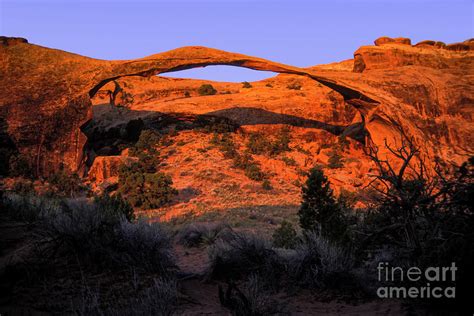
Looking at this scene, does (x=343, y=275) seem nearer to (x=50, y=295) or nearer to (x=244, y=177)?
(x=50, y=295)

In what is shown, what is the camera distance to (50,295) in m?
4.75

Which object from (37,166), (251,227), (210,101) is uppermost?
(210,101)

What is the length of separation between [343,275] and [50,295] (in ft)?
12.5

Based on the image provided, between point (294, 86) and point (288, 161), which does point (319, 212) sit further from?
point (294, 86)

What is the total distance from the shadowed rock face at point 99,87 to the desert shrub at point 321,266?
13.8 metres

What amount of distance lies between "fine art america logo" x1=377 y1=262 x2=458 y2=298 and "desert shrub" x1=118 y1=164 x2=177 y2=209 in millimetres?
14201

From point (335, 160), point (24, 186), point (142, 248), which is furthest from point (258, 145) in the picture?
point (142, 248)

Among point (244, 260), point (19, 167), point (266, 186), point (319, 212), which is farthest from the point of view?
point (266, 186)

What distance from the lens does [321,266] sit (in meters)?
6.16

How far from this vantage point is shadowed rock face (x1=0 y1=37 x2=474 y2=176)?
17.5m

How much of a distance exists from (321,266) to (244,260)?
1214 mm

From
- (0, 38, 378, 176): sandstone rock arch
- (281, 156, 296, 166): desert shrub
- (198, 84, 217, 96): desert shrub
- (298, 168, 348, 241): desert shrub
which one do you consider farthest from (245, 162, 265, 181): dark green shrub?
(198, 84, 217, 96): desert shrub

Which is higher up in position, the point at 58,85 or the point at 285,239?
the point at 58,85

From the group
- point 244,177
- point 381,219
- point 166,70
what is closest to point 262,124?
point 244,177
